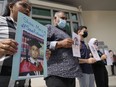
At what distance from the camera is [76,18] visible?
21.3 feet

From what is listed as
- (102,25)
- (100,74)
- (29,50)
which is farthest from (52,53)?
(102,25)

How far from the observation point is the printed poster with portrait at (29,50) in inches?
29.2

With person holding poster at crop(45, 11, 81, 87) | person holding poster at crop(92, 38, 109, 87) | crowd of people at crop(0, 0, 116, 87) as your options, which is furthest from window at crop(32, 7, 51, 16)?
person holding poster at crop(45, 11, 81, 87)

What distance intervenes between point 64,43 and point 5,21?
522 mm

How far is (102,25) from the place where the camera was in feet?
22.5

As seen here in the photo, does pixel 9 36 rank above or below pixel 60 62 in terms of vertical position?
above

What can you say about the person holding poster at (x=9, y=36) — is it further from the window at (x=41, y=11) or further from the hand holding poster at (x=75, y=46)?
the window at (x=41, y=11)

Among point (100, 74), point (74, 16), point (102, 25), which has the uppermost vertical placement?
point (74, 16)

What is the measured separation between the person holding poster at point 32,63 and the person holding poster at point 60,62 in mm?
443

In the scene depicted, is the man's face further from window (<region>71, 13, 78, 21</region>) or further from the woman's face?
window (<region>71, 13, 78, 21</region>)

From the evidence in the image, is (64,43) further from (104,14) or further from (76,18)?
(104,14)

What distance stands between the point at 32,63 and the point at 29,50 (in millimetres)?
61

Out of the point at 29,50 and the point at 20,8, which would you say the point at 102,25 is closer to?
the point at 20,8

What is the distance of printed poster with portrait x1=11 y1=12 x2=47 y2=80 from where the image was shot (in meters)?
0.74
